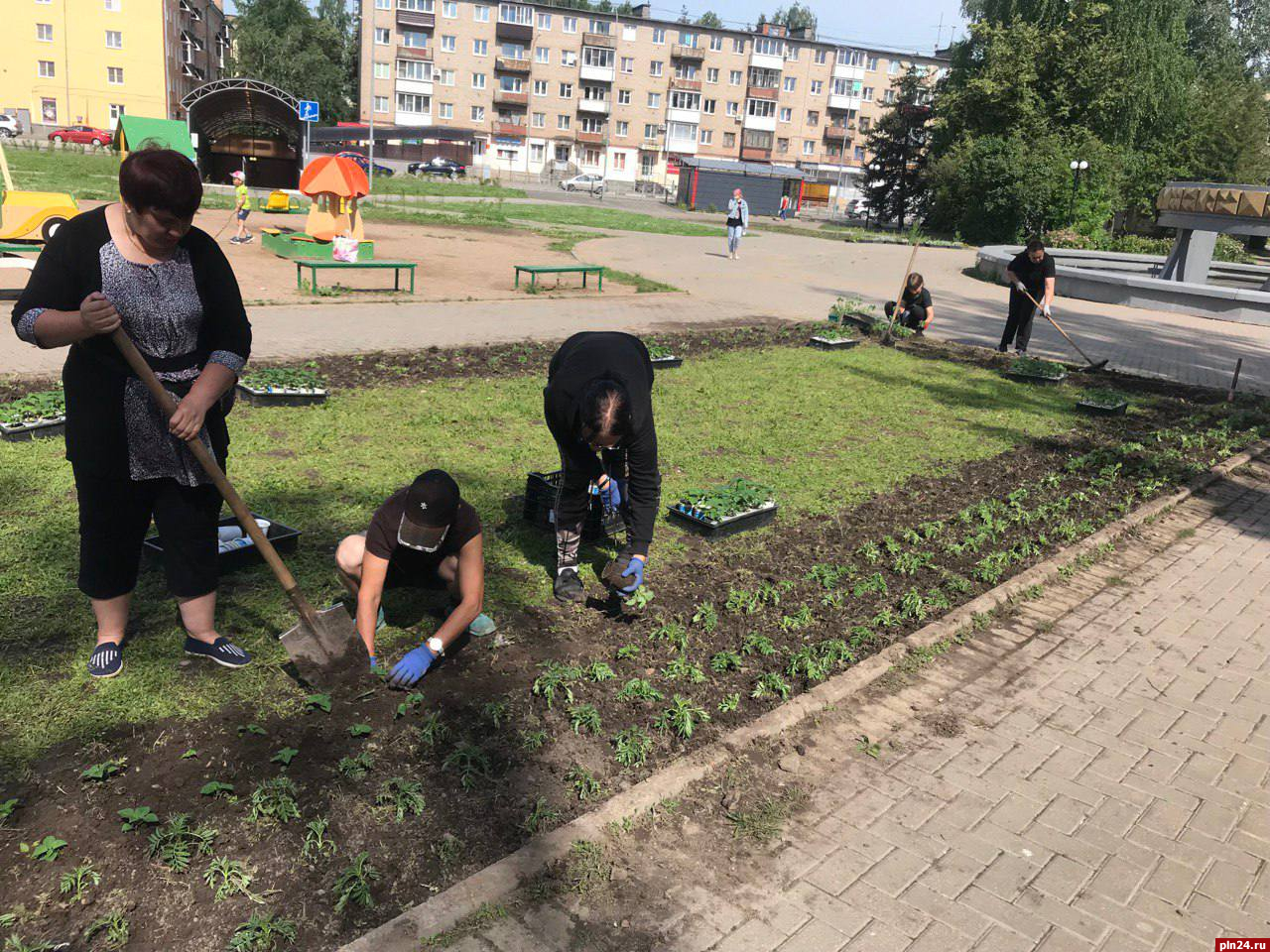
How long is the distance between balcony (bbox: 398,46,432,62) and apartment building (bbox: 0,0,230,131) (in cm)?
1601

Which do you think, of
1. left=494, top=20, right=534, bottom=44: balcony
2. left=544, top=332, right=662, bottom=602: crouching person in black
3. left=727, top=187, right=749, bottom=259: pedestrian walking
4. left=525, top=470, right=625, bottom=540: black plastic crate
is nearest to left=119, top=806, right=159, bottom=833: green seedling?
left=544, top=332, right=662, bottom=602: crouching person in black

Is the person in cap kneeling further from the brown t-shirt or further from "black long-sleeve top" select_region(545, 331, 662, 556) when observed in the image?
"black long-sleeve top" select_region(545, 331, 662, 556)

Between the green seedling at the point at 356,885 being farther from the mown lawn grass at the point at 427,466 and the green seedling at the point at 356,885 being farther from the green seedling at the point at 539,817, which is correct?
the mown lawn grass at the point at 427,466

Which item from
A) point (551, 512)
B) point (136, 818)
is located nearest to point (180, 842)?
point (136, 818)

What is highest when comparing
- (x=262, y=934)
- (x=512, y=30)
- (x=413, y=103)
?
(x=512, y=30)

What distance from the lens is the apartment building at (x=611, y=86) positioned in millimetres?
70438

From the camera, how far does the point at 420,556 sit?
394cm

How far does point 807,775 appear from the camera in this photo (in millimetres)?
3701

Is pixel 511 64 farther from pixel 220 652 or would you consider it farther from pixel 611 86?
pixel 220 652

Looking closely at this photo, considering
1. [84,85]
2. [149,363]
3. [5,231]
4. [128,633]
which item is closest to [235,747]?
[128,633]

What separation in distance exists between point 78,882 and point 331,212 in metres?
17.4

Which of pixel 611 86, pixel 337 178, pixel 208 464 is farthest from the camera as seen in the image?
pixel 611 86

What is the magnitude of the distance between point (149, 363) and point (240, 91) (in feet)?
96.4

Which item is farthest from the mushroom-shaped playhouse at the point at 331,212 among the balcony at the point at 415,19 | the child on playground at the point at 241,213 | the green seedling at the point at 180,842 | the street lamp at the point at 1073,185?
the balcony at the point at 415,19
